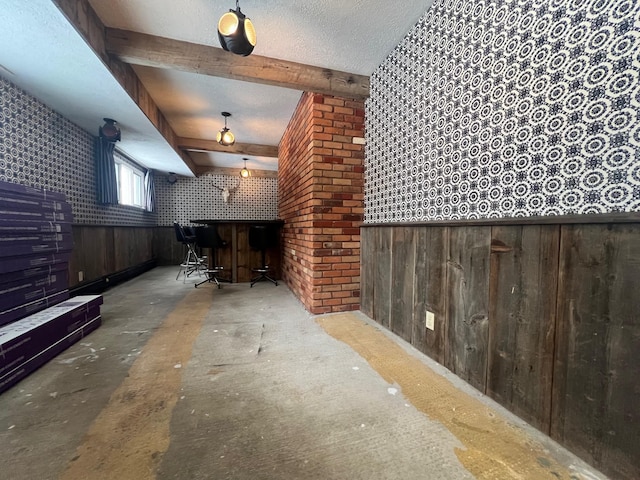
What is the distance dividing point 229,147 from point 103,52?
9.79 feet

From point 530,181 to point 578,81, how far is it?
15.8 inches

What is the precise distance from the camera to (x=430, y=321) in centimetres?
→ 177

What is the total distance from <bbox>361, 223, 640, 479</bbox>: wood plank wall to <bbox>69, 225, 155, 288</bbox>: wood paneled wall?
4.27 m

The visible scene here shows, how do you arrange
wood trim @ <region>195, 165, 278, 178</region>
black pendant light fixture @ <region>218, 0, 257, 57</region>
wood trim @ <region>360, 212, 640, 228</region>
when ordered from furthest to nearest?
wood trim @ <region>195, 165, 278, 178</region> < black pendant light fixture @ <region>218, 0, 257, 57</region> < wood trim @ <region>360, 212, 640, 228</region>

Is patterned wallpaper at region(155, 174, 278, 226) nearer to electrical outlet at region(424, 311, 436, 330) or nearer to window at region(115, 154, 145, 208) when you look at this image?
window at region(115, 154, 145, 208)

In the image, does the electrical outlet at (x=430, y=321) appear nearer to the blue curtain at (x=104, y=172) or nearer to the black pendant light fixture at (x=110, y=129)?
the black pendant light fixture at (x=110, y=129)

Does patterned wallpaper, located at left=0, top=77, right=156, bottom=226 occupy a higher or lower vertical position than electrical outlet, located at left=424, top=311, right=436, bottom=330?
higher

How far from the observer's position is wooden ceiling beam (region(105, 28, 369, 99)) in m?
2.17

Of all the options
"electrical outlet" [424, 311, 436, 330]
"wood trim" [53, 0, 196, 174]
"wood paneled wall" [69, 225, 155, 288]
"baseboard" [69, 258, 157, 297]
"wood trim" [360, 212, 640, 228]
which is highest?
"wood trim" [53, 0, 196, 174]

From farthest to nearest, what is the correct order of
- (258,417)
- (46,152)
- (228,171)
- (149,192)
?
1. (228,171)
2. (149,192)
3. (46,152)
4. (258,417)

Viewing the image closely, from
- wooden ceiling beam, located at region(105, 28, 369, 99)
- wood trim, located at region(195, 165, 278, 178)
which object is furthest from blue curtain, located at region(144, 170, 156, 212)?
wooden ceiling beam, located at region(105, 28, 369, 99)

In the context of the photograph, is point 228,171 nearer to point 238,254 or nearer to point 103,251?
point 238,254

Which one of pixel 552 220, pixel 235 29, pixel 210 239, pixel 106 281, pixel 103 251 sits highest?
pixel 235 29

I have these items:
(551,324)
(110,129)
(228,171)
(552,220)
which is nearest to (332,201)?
(552,220)
